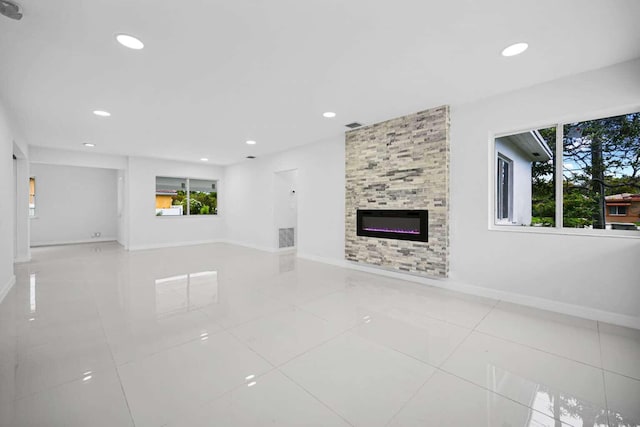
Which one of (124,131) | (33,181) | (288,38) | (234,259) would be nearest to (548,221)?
(288,38)

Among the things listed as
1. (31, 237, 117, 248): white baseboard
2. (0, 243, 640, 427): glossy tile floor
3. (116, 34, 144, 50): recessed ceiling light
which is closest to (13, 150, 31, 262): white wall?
(31, 237, 117, 248): white baseboard

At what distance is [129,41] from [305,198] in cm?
447

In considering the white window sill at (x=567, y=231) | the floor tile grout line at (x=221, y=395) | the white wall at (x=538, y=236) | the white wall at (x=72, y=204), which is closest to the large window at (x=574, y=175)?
the white window sill at (x=567, y=231)

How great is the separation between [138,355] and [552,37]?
4.52 metres

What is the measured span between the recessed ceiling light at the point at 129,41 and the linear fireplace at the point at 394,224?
3908 mm

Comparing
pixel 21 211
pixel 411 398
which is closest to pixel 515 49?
pixel 411 398

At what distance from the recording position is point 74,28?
7.55 feet

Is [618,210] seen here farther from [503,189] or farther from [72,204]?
[72,204]

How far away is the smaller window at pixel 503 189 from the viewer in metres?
3.92

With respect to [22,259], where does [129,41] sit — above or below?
above

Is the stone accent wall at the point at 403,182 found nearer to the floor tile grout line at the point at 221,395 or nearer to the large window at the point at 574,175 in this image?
the large window at the point at 574,175

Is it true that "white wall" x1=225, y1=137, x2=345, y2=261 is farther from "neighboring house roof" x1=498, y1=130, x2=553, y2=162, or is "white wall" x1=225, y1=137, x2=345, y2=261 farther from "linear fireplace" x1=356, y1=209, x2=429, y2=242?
"neighboring house roof" x1=498, y1=130, x2=553, y2=162

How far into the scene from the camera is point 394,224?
4.71 metres

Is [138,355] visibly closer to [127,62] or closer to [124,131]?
[127,62]
